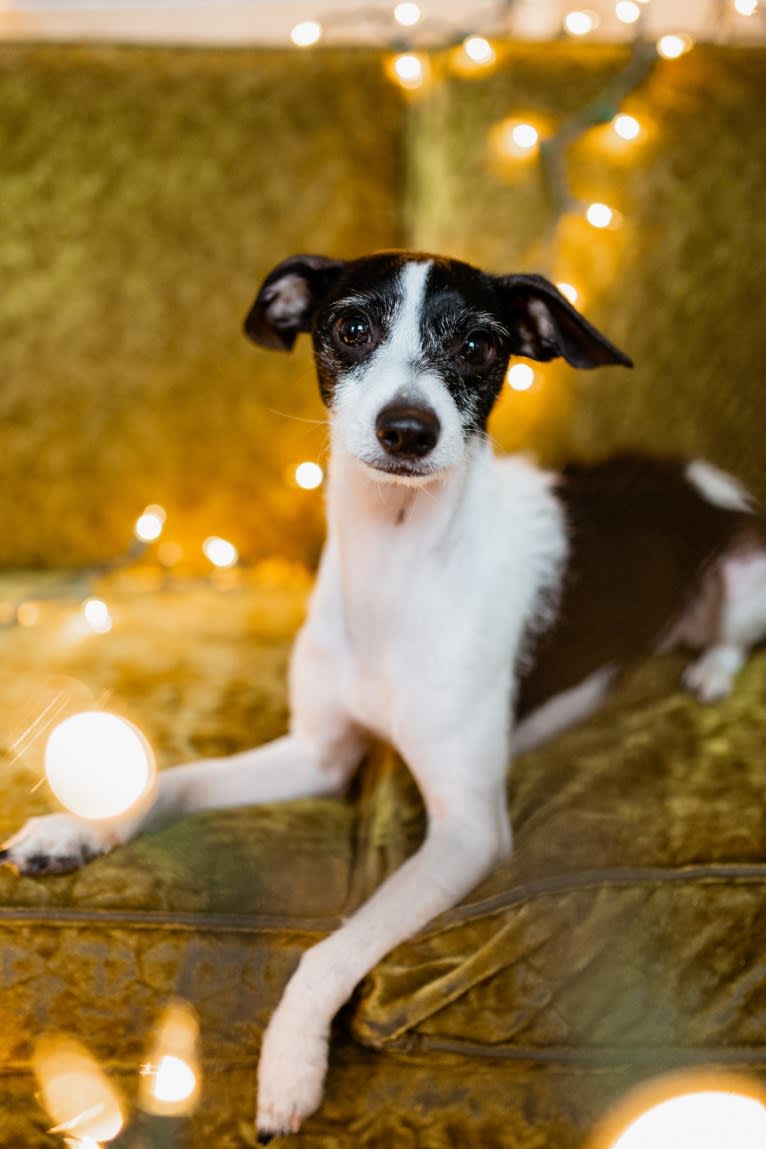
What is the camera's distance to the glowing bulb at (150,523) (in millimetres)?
2691

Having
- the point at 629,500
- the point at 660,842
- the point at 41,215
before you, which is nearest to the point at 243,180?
the point at 41,215

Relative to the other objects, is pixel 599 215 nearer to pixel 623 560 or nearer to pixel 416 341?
pixel 623 560

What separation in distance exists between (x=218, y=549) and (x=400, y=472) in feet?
4.49

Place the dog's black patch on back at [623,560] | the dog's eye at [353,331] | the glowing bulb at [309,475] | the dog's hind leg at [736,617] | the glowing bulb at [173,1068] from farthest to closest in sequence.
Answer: the glowing bulb at [309,475], the dog's hind leg at [736,617], the dog's black patch on back at [623,560], the dog's eye at [353,331], the glowing bulb at [173,1068]

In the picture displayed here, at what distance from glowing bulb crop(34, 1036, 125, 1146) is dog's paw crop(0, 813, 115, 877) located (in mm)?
254

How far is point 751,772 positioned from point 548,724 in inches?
17.3

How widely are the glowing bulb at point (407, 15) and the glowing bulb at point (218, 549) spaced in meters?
1.51

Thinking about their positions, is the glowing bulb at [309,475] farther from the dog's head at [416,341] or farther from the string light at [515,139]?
the string light at [515,139]

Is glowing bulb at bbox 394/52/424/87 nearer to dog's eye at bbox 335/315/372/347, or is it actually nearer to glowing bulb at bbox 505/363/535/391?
glowing bulb at bbox 505/363/535/391

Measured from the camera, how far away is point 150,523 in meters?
2.70

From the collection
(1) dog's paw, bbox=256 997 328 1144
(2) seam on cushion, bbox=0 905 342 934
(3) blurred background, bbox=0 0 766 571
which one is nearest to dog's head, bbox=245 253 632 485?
(3) blurred background, bbox=0 0 766 571

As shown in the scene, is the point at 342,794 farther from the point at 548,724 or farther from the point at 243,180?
the point at 243,180

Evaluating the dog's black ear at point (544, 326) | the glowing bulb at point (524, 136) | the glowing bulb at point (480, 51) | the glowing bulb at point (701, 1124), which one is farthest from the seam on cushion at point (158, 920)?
the glowing bulb at point (480, 51)

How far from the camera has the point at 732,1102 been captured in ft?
4.68
